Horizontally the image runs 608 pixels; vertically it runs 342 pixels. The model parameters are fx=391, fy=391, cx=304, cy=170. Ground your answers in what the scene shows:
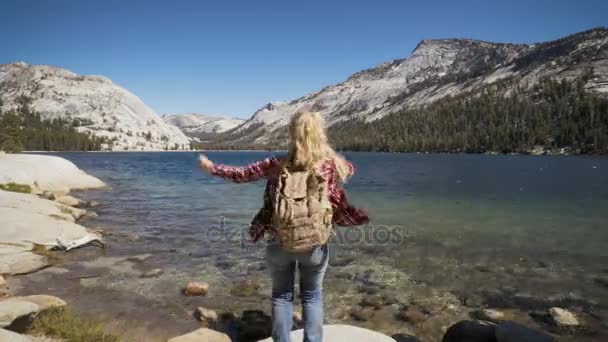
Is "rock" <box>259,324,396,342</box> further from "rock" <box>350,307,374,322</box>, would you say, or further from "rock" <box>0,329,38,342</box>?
"rock" <box>0,329,38,342</box>

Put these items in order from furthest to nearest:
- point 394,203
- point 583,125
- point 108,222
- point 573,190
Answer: point 583,125 < point 573,190 < point 394,203 < point 108,222

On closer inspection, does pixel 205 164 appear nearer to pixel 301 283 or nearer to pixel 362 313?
pixel 301 283

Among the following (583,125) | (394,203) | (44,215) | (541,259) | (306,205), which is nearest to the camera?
(306,205)

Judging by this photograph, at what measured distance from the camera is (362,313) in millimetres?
10414

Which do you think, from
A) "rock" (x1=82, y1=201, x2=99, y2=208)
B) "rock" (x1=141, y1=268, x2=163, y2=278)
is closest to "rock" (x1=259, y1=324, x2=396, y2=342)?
"rock" (x1=141, y1=268, x2=163, y2=278)

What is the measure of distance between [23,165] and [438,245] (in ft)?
113

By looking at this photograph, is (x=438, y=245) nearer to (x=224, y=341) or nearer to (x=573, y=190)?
(x=224, y=341)

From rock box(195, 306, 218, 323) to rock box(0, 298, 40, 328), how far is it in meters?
3.80

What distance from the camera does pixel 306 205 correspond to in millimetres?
4723

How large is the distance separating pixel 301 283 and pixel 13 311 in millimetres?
4786

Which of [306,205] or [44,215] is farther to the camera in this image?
[44,215]

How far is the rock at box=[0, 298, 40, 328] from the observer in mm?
6031

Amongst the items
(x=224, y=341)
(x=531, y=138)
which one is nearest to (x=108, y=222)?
(x=224, y=341)

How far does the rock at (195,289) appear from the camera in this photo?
37.4 feet
